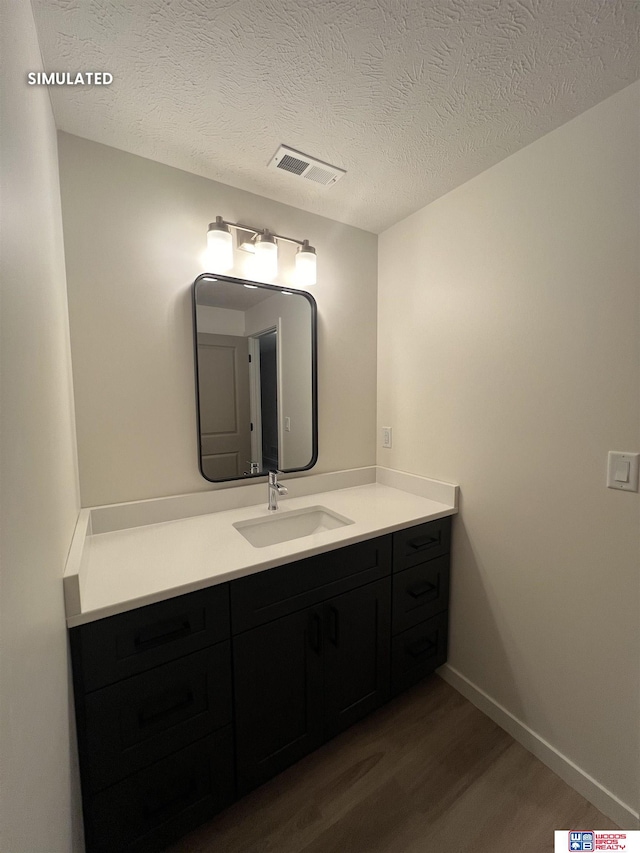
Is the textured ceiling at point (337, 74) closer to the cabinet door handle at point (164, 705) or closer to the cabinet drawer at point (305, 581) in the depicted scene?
the cabinet drawer at point (305, 581)

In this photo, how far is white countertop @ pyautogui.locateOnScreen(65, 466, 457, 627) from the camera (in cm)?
102

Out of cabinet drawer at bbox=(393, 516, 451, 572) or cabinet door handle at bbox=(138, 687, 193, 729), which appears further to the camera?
cabinet drawer at bbox=(393, 516, 451, 572)

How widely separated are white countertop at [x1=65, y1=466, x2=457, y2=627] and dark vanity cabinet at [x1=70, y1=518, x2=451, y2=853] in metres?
0.05

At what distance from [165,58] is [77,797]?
2065mm

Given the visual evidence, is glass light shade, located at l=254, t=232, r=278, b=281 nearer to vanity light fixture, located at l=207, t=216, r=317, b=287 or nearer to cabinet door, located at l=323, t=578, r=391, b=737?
vanity light fixture, located at l=207, t=216, r=317, b=287

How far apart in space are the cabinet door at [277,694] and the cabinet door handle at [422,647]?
0.50 m

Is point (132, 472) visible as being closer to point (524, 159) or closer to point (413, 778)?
point (413, 778)

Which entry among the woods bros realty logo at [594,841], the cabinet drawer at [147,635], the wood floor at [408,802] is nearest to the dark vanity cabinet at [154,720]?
the cabinet drawer at [147,635]

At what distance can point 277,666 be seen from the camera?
1237 mm

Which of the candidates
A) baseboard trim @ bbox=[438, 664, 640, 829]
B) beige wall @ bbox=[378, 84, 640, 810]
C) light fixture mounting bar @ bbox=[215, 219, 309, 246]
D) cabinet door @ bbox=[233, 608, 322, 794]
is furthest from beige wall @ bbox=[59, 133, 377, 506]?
baseboard trim @ bbox=[438, 664, 640, 829]

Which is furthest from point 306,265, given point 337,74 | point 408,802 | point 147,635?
point 408,802

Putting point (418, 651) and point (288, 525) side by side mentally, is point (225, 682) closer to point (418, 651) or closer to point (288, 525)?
point (288, 525)

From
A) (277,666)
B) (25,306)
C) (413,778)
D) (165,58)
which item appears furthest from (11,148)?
(413,778)

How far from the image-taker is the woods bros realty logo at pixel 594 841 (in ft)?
3.74
